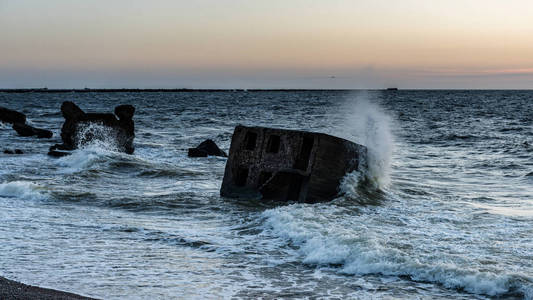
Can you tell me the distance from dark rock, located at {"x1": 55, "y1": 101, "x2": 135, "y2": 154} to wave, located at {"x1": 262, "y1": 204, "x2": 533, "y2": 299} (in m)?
13.7

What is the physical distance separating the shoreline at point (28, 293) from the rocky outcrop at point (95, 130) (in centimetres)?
1575

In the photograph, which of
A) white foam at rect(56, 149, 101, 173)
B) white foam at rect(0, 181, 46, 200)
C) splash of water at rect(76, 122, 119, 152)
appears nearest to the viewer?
white foam at rect(0, 181, 46, 200)

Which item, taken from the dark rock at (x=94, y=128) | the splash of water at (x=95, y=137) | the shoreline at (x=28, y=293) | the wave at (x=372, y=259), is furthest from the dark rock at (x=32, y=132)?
the shoreline at (x=28, y=293)

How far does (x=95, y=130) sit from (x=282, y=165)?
12135 millimetres

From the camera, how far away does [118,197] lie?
40.0 ft

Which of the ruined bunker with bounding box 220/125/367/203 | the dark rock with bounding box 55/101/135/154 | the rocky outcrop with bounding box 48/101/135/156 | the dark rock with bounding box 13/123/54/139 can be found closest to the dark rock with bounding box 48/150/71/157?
the rocky outcrop with bounding box 48/101/135/156

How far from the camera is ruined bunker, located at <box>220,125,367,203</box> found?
1148cm

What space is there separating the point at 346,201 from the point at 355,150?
1.88 metres

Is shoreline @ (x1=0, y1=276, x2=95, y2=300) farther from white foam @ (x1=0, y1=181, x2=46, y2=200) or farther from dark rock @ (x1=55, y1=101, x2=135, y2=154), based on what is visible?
dark rock @ (x1=55, y1=101, x2=135, y2=154)

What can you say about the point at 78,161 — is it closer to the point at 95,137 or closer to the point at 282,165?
the point at 95,137

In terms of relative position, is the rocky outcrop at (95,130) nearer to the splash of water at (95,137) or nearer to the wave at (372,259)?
the splash of water at (95,137)

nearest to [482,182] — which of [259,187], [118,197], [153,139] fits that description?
[259,187]

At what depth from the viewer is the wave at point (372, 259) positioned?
6355 mm

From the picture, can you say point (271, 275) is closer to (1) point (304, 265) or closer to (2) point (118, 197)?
(1) point (304, 265)
